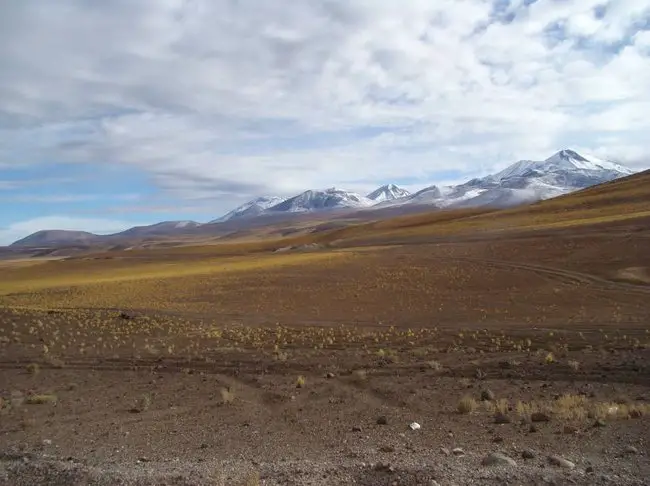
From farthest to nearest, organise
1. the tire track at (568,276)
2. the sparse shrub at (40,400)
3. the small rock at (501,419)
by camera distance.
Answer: the tire track at (568,276)
the sparse shrub at (40,400)
the small rock at (501,419)

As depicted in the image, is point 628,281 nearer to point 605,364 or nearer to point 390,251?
point 605,364

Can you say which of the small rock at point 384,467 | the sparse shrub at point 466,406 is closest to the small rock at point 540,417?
the sparse shrub at point 466,406

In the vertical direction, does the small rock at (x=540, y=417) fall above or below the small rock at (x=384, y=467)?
Answer: below

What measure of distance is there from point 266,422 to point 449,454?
3676 millimetres

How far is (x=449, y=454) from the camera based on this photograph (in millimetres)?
7945

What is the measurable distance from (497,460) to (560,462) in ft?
2.47

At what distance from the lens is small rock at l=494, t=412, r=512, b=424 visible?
964 cm

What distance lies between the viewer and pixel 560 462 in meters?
7.24

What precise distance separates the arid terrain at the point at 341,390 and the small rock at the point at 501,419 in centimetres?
3

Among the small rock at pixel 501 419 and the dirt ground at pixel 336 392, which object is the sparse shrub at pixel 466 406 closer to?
the dirt ground at pixel 336 392

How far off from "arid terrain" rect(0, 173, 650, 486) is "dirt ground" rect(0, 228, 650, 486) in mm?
50

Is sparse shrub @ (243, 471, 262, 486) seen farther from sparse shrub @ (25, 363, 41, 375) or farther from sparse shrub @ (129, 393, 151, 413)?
sparse shrub @ (25, 363, 41, 375)

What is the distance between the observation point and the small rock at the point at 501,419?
31.6 feet

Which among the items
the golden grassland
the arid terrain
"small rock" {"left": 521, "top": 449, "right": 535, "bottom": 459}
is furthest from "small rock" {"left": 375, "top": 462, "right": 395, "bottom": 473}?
the golden grassland
